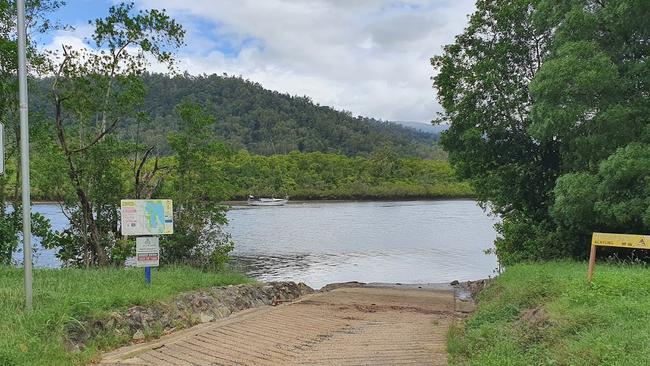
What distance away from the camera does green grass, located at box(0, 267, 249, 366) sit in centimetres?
544

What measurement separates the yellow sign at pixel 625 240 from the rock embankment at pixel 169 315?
581 cm

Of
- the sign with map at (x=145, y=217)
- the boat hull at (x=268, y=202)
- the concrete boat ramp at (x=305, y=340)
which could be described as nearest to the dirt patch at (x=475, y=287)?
the concrete boat ramp at (x=305, y=340)

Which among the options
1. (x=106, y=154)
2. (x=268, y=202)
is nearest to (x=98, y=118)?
(x=106, y=154)

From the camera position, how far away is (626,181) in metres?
11.4

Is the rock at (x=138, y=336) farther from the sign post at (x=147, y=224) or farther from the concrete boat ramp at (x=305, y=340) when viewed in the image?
the sign post at (x=147, y=224)

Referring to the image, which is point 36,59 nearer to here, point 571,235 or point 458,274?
point 571,235

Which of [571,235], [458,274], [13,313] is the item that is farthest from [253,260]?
[13,313]

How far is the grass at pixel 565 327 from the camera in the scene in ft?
15.5

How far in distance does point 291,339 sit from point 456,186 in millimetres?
82460

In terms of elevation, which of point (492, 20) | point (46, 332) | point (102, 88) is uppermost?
point (492, 20)

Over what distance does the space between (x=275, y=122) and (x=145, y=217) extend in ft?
366

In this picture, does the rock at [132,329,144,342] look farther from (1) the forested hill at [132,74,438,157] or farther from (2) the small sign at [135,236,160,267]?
(1) the forested hill at [132,74,438,157]

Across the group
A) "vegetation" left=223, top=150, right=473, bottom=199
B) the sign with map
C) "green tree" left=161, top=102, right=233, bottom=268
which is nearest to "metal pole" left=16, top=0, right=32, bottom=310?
the sign with map

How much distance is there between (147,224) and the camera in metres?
9.23
